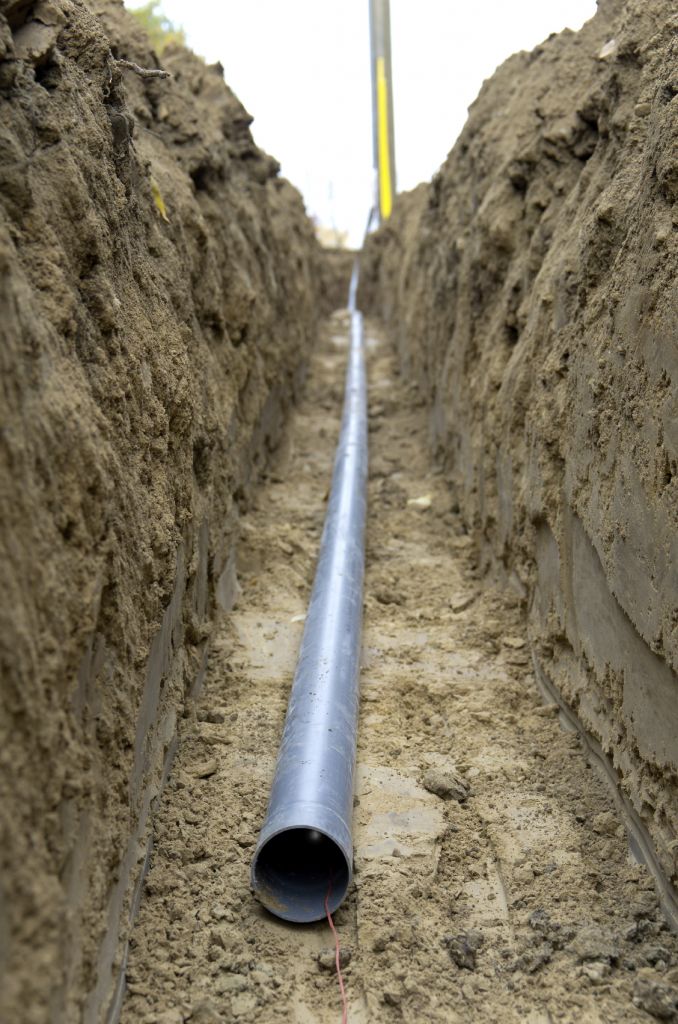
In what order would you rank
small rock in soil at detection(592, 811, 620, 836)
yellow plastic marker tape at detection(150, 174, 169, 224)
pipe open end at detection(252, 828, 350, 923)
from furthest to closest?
yellow plastic marker tape at detection(150, 174, 169, 224) < small rock in soil at detection(592, 811, 620, 836) < pipe open end at detection(252, 828, 350, 923)

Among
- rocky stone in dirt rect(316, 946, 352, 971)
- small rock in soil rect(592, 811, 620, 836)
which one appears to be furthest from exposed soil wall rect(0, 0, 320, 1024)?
Answer: small rock in soil rect(592, 811, 620, 836)

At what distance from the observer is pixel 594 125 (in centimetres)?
377

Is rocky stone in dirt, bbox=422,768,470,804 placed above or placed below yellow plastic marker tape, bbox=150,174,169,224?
below

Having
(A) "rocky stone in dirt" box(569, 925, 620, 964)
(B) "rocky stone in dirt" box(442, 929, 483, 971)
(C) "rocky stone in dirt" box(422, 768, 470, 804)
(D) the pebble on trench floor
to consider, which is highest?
(D) the pebble on trench floor

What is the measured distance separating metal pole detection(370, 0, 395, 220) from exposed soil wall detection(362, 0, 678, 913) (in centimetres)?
1082

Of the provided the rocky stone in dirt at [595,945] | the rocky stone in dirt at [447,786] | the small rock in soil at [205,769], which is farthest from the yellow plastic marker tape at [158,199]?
the rocky stone in dirt at [595,945]

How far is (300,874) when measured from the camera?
243 cm

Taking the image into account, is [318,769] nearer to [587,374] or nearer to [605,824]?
[605,824]

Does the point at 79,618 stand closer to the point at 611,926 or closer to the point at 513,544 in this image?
the point at 611,926

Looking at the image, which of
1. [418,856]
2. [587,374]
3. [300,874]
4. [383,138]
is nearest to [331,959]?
[300,874]

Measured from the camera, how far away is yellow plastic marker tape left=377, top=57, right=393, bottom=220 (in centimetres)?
1562

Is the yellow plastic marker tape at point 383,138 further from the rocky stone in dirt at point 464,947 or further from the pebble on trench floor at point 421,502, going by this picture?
the rocky stone in dirt at point 464,947

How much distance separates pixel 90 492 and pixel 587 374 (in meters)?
1.72

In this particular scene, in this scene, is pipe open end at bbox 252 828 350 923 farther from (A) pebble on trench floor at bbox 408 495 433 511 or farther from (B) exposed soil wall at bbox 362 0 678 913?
(A) pebble on trench floor at bbox 408 495 433 511
